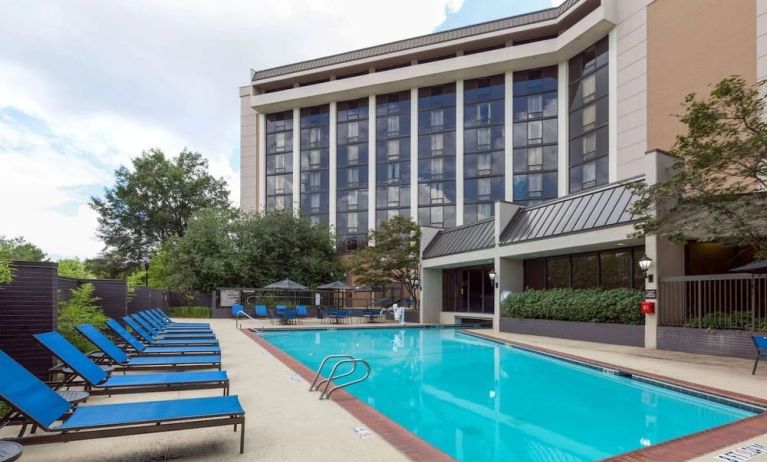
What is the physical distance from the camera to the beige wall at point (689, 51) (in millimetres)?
23484

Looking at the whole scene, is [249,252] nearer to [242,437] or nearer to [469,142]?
[469,142]

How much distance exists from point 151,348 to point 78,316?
1852 mm

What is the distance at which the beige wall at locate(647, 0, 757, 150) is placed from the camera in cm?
2348

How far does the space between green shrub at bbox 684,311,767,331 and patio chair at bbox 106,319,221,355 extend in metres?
11.7

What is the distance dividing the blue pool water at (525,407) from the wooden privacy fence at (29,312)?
4.66m

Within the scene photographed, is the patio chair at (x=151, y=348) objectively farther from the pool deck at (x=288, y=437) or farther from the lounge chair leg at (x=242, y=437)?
the lounge chair leg at (x=242, y=437)

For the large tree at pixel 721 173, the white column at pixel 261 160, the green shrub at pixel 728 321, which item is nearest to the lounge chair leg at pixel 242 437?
the large tree at pixel 721 173

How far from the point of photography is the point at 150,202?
45.9 metres

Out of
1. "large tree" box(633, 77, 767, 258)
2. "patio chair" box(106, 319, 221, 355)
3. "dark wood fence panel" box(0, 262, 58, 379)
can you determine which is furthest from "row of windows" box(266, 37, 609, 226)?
"dark wood fence panel" box(0, 262, 58, 379)

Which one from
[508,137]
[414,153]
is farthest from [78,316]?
[508,137]

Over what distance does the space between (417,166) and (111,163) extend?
95.9 feet

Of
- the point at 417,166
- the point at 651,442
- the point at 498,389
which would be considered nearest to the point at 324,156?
the point at 417,166

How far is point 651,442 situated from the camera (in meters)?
5.80

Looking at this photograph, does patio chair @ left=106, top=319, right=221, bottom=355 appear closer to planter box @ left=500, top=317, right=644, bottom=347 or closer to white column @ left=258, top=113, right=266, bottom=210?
planter box @ left=500, top=317, right=644, bottom=347
